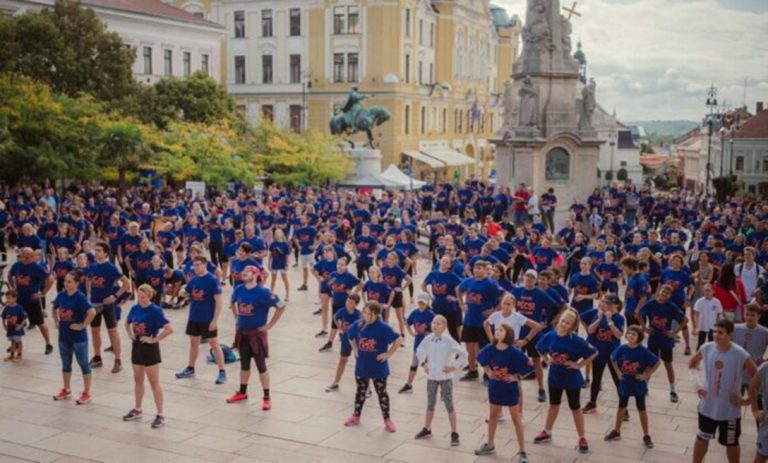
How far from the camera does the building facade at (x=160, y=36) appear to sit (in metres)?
51.3

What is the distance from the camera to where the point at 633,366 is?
10.4 metres

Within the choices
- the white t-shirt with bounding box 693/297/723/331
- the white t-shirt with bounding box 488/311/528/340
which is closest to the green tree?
the white t-shirt with bounding box 488/311/528/340

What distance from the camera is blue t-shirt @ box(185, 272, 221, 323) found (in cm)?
A: 1278

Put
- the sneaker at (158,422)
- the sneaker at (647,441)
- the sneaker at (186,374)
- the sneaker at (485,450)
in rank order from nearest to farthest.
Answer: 1. the sneaker at (485,450)
2. the sneaker at (647,441)
3. the sneaker at (158,422)
4. the sneaker at (186,374)

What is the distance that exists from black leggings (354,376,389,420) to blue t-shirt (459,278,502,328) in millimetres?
2452

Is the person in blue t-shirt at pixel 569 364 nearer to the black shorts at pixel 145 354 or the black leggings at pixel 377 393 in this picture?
the black leggings at pixel 377 393

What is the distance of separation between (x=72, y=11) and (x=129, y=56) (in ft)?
10.6

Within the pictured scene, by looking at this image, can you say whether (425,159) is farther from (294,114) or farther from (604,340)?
(604,340)

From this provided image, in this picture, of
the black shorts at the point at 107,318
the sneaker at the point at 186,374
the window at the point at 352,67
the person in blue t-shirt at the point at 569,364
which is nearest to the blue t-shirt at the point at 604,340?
the person in blue t-shirt at the point at 569,364

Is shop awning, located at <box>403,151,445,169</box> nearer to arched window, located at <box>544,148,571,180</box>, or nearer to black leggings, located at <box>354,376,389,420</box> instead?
arched window, located at <box>544,148,571,180</box>

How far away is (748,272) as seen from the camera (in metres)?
15.4

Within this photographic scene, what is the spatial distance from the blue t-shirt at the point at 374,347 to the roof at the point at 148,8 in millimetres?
43472

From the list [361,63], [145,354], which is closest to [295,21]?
[361,63]

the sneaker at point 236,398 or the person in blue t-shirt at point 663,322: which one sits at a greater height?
the person in blue t-shirt at point 663,322
